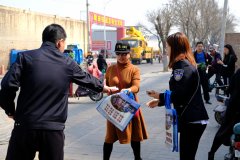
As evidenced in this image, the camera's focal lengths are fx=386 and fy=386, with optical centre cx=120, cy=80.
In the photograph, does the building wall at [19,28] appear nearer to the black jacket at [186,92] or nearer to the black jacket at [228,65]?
the black jacket at [228,65]

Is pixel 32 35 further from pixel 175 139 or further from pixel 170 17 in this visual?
pixel 175 139

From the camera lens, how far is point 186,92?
374cm

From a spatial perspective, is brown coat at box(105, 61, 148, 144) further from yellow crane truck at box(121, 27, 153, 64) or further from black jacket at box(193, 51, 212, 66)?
yellow crane truck at box(121, 27, 153, 64)

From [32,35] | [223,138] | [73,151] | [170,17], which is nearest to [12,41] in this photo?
[32,35]

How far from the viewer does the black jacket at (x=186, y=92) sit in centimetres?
374

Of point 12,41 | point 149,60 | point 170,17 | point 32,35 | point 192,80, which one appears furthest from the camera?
point 149,60

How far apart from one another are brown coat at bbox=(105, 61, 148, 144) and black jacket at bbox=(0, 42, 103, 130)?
5.17 ft

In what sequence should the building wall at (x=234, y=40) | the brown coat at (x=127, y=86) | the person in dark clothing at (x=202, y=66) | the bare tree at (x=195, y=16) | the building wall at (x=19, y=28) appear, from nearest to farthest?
the brown coat at (x=127, y=86) < the person in dark clothing at (x=202, y=66) < the building wall at (x=234, y=40) < the building wall at (x=19, y=28) < the bare tree at (x=195, y=16)

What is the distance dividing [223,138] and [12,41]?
2888 centimetres

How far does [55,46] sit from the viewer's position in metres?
3.59

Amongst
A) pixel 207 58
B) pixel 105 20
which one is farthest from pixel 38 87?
pixel 105 20

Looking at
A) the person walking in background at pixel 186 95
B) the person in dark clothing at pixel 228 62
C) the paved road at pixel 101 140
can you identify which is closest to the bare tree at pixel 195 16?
the person in dark clothing at pixel 228 62

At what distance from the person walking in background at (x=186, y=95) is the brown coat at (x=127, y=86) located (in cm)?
115

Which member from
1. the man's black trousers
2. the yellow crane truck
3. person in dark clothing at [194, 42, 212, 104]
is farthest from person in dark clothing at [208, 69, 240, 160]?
the yellow crane truck
